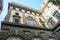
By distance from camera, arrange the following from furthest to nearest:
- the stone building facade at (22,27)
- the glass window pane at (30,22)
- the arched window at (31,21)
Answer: the arched window at (31,21), the glass window pane at (30,22), the stone building facade at (22,27)

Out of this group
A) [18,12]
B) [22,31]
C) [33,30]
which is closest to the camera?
[22,31]

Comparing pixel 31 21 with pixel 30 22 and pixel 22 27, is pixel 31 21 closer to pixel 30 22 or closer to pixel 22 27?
pixel 30 22

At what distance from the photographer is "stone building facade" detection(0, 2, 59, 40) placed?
14853 mm

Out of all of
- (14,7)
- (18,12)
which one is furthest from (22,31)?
(14,7)

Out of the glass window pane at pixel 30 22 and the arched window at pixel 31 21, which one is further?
the arched window at pixel 31 21

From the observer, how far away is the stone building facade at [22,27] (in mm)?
14853

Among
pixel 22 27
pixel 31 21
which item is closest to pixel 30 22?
pixel 31 21

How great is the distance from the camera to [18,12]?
20344 millimetres

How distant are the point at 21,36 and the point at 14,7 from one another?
7.63 meters

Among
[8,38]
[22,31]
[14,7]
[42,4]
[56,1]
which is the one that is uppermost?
[42,4]

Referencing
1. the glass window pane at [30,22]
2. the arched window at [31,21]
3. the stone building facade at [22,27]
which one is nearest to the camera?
the stone building facade at [22,27]

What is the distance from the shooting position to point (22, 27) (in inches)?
643

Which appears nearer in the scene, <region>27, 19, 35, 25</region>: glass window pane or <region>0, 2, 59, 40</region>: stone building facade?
<region>0, 2, 59, 40</region>: stone building facade

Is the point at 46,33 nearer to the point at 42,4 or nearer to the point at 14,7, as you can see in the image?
the point at 14,7
